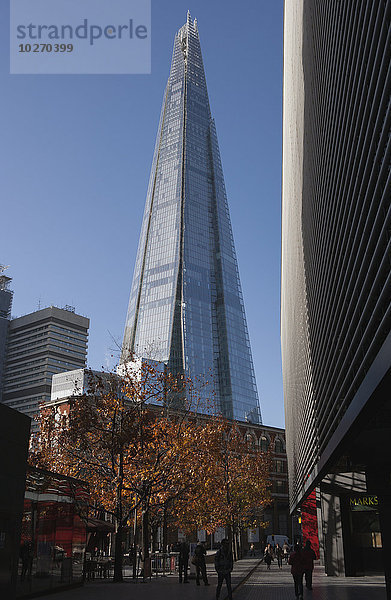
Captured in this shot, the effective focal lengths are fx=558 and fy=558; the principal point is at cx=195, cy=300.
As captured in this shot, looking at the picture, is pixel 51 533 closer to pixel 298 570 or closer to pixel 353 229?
pixel 298 570

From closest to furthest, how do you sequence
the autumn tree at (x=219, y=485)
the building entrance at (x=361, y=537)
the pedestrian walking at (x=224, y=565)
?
the pedestrian walking at (x=224, y=565) → the building entrance at (x=361, y=537) → the autumn tree at (x=219, y=485)

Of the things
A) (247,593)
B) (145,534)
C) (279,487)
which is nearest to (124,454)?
(145,534)

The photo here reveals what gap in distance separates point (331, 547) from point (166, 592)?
12.7 metres

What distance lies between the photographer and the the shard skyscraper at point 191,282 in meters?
154

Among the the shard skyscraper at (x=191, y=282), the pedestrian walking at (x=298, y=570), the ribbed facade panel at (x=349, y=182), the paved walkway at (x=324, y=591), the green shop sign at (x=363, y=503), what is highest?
the the shard skyscraper at (x=191, y=282)

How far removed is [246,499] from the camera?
186 feet

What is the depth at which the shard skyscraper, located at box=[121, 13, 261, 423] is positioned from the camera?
154250mm

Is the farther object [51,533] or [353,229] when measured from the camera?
[51,533]

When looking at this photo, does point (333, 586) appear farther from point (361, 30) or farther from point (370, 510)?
point (361, 30)

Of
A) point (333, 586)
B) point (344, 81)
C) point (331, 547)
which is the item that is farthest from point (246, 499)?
point (344, 81)

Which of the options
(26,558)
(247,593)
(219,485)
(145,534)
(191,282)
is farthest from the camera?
(191,282)

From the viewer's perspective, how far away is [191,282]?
529 ft

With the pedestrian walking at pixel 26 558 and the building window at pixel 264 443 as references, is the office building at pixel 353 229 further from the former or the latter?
the building window at pixel 264 443

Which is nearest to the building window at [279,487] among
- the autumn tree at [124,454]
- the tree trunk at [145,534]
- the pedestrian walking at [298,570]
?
the autumn tree at [124,454]
